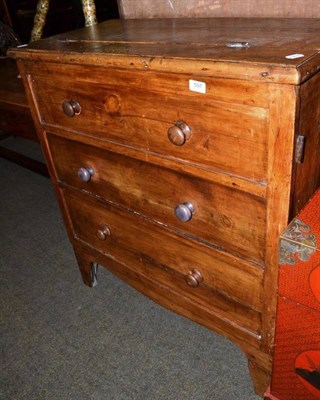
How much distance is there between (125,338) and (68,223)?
54 cm

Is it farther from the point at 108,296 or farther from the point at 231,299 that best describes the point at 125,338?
the point at 231,299

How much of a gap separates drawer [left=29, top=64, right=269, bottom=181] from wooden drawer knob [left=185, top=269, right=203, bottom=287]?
392 millimetres

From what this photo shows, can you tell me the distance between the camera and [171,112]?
925mm

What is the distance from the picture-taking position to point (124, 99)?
1013 millimetres

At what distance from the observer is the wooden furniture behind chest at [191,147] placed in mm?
792

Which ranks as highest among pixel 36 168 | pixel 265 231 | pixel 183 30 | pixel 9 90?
pixel 183 30

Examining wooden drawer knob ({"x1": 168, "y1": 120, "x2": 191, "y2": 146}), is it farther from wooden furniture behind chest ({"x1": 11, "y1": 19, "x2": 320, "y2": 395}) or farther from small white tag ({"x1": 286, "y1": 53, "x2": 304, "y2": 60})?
small white tag ({"x1": 286, "y1": 53, "x2": 304, "y2": 60})

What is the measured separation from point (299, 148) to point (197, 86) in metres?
0.26

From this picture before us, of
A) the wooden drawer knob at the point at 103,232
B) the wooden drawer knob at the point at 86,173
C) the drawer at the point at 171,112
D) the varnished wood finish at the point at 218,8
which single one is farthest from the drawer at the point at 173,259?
the varnished wood finish at the point at 218,8

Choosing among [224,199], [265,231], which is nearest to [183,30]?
[224,199]

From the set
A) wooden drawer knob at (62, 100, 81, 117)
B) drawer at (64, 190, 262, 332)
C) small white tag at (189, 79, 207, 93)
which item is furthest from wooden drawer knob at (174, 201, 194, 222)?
wooden drawer knob at (62, 100, 81, 117)

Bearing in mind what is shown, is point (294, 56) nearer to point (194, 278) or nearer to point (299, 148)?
point (299, 148)

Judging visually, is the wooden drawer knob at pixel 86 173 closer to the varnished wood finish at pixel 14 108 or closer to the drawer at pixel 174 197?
the drawer at pixel 174 197

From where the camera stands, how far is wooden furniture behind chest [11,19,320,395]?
2.60 ft
